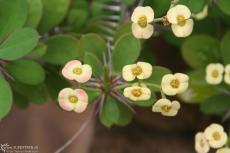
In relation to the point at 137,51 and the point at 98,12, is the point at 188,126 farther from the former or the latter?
the point at 137,51

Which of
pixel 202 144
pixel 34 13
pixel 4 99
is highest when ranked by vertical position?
pixel 34 13

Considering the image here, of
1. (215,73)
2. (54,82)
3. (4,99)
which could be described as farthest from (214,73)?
(4,99)

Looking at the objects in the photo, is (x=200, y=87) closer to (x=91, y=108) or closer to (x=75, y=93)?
(x=91, y=108)

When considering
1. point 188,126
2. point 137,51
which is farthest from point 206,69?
point 188,126

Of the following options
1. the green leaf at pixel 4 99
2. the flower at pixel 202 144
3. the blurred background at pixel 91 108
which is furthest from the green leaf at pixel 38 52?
the flower at pixel 202 144

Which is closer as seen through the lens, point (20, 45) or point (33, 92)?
point (20, 45)
